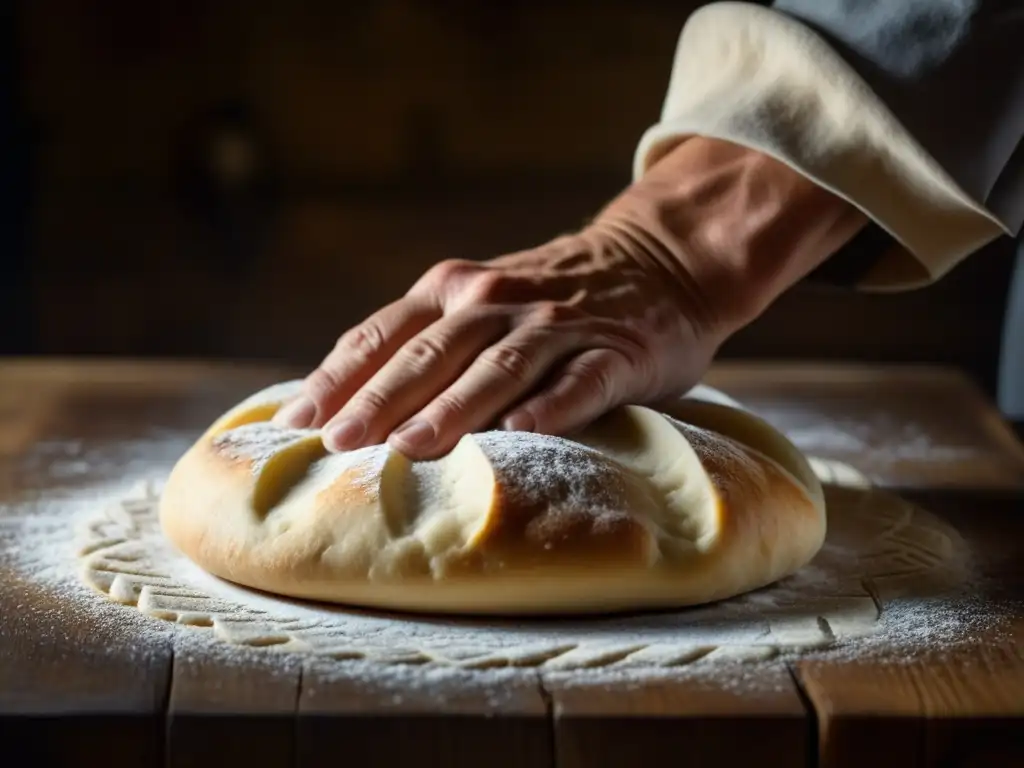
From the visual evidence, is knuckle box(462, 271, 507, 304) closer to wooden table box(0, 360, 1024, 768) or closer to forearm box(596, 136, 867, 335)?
forearm box(596, 136, 867, 335)

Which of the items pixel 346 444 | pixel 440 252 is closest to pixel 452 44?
pixel 440 252

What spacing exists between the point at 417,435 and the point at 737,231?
0.40 m

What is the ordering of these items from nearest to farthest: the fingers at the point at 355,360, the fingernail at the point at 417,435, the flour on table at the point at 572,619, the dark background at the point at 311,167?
the flour on table at the point at 572,619
the fingernail at the point at 417,435
the fingers at the point at 355,360
the dark background at the point at 311,167

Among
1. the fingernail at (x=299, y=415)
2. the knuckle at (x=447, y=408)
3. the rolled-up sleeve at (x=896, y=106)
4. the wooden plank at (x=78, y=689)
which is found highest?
the rolled-up sleeve at (x=896, y=106)

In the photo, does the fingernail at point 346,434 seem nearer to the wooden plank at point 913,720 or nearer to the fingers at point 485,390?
the fingers at point 485,390

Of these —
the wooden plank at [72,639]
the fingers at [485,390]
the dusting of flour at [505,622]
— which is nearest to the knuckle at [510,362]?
the fingers at [485,390]

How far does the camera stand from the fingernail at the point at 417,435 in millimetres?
1016

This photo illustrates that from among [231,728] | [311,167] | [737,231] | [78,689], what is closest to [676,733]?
[231,728]

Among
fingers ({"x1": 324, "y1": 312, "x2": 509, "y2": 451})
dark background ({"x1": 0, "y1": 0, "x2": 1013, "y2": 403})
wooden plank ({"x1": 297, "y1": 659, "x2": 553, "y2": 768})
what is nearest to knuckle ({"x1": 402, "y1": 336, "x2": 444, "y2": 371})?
fingers ({"x1": 324, "y1": 312, "x2": 509, "y2": 451})

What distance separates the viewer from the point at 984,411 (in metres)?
1.62

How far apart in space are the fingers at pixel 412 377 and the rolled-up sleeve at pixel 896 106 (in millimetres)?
285

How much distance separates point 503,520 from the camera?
3.04 feet

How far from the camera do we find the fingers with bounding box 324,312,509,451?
1047mm

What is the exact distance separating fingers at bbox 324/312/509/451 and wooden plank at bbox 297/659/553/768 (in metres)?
0.29
